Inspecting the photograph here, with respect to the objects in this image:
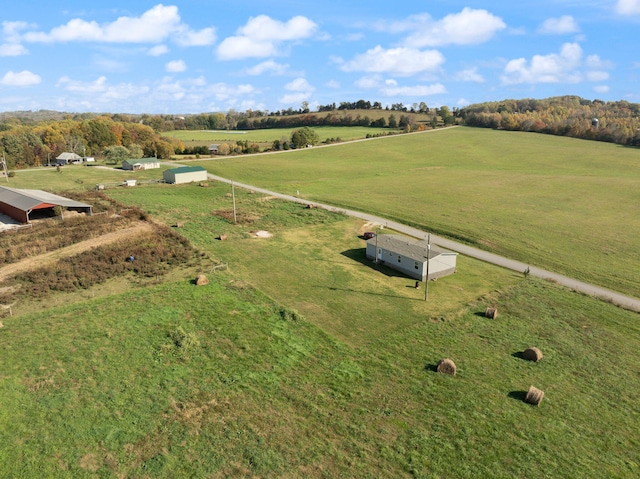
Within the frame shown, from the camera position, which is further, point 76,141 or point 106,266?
point 76,141

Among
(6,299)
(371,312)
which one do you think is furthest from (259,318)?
(6,299)

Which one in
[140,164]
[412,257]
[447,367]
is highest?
[140,164]

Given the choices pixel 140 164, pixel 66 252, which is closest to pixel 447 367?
pixel 66 252

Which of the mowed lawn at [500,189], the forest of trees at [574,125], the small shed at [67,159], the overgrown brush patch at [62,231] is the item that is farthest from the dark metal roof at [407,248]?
the forest of trees at [574,125]

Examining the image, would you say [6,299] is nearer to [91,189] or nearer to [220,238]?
[220,238]

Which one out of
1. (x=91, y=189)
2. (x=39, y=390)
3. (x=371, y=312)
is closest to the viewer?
(x=39, y=390)

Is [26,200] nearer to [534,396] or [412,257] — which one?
[412,257]

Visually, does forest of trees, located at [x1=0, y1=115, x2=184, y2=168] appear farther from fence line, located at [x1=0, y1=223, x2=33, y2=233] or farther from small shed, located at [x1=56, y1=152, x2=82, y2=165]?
fence line, located at [x1=0, y1=223, x2=33, y2=233]
